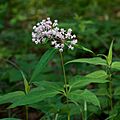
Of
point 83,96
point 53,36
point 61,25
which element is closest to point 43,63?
point 53,36

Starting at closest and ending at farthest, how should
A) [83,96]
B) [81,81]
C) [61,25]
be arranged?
[83,96] < [81,81] < [61,25]

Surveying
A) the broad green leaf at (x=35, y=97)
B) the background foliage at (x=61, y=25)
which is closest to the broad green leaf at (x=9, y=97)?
the broad green leaf at (x=35, y=97)

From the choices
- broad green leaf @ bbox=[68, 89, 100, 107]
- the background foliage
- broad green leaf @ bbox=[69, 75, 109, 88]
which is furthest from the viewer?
the background foliage

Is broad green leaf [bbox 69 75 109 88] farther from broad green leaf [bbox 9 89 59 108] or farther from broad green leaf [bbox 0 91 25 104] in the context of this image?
broad green leaf [bbox 0 91 25 104]

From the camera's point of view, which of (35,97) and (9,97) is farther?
(9,97)

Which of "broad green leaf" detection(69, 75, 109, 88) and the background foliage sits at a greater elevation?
the background foliage

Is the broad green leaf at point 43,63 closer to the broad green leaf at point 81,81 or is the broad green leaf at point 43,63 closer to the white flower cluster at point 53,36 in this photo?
the white flower cluster at point 53,36

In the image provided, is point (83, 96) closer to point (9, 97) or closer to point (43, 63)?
point (43, 63)

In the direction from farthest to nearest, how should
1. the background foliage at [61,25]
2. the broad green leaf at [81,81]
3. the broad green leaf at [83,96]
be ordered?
the background foliage at [61,25], the broad green leaf at [81,81], the broad green leaf at [83,96]

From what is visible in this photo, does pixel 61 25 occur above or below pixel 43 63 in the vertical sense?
above

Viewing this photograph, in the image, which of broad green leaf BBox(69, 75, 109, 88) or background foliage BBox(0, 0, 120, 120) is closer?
broad green leaf BBox(69, 75, 109, 88)

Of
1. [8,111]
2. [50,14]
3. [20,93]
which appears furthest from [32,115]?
[50,14]

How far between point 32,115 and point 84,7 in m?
2.73

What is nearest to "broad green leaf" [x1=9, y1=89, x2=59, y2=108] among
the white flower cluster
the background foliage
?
the white flower cluster
